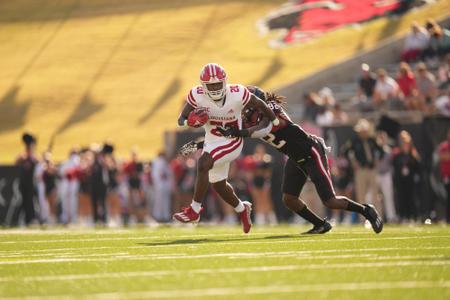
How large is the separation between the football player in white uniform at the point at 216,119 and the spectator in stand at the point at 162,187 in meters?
11.8

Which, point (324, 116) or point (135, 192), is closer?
point (324, 116)

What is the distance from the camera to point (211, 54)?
1570 inches

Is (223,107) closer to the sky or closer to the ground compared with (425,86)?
closer to the sky

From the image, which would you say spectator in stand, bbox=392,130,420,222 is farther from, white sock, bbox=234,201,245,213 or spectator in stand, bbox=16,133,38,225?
spectator in stand, bbox=16,133,38,225

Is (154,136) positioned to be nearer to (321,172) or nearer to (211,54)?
(211,54)

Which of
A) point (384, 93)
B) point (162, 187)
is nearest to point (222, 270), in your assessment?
point (384, 93)

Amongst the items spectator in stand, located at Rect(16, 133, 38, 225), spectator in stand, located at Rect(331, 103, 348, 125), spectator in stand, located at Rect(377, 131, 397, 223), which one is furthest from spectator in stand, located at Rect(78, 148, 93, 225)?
spectator in stand, located at Rect(377, 131, 397, 223)

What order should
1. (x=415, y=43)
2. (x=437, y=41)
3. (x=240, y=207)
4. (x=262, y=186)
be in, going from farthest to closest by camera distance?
(x=415, y=43) < (x=437, y=41) < (x=262, y=186) < (x=240, y=207)

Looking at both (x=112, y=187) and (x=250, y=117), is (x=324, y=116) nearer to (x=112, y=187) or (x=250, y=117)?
(x=112, y=187)

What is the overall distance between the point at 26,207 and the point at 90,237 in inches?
360

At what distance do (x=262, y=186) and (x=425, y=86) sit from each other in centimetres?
345

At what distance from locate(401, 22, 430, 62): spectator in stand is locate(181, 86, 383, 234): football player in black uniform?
40.9ft

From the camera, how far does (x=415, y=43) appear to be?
25.6 m

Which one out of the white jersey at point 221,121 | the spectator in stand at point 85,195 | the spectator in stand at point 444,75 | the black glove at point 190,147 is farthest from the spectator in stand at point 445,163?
the spectator in stand at point 85,195
